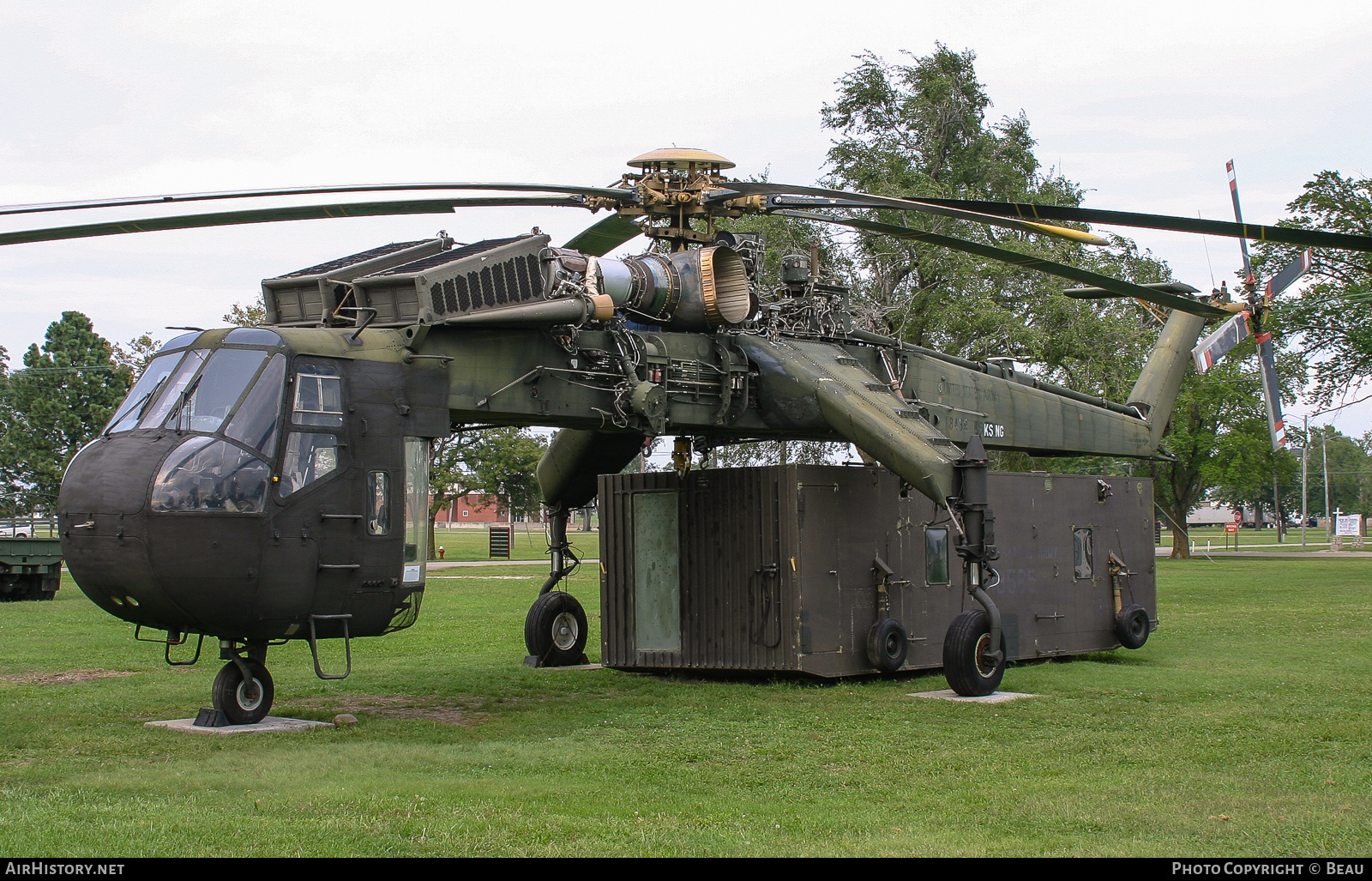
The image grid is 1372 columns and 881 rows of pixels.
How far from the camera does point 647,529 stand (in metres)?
14.6

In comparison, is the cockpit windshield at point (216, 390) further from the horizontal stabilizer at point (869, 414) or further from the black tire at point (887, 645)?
the black tire at point (887, 645)

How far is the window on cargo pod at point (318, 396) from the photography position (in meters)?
9.98

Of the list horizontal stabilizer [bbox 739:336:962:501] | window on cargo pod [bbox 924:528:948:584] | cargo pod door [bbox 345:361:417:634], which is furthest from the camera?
window on cargo pod [bbox 924:528:948:584]

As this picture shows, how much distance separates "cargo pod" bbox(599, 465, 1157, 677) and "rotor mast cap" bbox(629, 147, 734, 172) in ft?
10.9

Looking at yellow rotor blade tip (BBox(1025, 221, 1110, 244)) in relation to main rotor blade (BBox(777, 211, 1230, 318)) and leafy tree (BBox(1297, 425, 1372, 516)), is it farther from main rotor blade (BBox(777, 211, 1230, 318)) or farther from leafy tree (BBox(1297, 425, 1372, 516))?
leafy tree (BBox(1297, 425, 1372, 516))

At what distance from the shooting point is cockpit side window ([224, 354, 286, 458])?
379 inches

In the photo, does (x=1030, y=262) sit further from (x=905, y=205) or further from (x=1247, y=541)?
(x=1247, y=541)

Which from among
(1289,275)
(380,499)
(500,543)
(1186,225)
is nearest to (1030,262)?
(1186,225)

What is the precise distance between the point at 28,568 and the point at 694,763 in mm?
22388

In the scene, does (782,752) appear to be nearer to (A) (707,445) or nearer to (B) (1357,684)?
(A) (707,445)

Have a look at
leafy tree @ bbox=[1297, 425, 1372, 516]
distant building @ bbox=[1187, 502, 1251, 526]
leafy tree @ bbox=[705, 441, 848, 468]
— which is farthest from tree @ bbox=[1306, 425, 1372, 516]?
leafy tree @ bbox=[705, 441, 848, 468]

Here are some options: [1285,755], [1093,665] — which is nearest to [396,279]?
[1285,755]

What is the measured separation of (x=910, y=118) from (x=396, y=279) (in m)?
25.7

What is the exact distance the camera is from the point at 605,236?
43.6ft
